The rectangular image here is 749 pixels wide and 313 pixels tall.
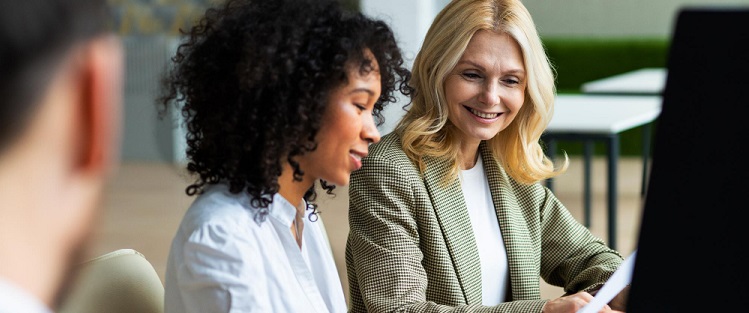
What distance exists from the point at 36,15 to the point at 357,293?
131 centimetres

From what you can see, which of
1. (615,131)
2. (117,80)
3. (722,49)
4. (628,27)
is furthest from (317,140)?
(628,27)

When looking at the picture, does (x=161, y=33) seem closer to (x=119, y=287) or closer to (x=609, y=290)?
(x=119, y=287)

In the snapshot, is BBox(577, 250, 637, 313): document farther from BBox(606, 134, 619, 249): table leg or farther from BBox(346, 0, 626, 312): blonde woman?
BBox(606, 134, 619, 249): table leg

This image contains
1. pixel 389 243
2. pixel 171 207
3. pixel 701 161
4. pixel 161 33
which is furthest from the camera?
pixel 161 33

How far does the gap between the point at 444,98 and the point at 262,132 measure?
0.60 m

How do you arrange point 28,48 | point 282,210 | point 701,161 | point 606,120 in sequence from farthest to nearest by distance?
point 606,120
point 282,210
point 701,161
point 28,48

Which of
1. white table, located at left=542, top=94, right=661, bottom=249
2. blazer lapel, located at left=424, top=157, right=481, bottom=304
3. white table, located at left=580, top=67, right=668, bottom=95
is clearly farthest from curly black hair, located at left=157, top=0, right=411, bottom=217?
white table, located at left=580, top=67, right=668, bottom=95

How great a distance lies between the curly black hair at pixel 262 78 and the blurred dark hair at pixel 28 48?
28.4 inches

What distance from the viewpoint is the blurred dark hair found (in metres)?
0.30

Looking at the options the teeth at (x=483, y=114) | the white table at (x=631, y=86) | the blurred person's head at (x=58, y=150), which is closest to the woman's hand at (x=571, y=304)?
the teeth at (x=483, y=114)

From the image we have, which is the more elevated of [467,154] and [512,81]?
[512,81]

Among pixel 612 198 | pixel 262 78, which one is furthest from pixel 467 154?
pixel 612 198

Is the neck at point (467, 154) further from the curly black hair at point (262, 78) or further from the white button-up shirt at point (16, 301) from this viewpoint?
the white button-up shirt at point (16, 301)

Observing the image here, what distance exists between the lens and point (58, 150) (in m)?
0.32
